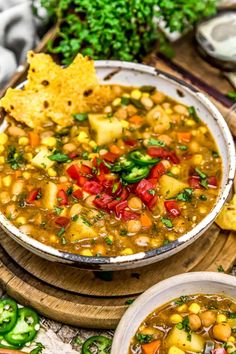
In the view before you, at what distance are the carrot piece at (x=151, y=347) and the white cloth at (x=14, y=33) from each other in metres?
2.72

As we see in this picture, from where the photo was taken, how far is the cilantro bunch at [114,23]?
6.07 meters

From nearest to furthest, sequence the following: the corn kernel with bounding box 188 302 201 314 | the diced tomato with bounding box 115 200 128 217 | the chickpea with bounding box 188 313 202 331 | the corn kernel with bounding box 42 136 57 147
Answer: the chickpea with bounding box 188 313 202 331, the corn kernel with bounding box 188 302 201 314, the diced tomato with bounding box 115 200 128 217, the corn kernel with bounding box 42 136 57 147

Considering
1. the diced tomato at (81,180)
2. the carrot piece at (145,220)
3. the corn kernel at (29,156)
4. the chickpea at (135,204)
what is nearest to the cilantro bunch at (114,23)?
the corn kernel at (29,156)

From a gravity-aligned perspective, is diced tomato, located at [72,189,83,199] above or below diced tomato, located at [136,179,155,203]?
above

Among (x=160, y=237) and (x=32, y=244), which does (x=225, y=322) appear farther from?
(x=32, y=244)

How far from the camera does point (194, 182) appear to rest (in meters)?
5.32

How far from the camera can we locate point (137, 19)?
245 inches

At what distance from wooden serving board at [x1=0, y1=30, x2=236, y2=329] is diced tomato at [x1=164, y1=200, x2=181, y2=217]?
1.33 ft

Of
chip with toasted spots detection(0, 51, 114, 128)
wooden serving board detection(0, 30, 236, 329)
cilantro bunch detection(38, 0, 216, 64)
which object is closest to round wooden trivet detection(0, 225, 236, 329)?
wooden serving board detection(0, 30, 236, 329)

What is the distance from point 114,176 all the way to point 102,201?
28cm

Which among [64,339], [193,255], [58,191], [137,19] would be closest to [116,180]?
[58,191]

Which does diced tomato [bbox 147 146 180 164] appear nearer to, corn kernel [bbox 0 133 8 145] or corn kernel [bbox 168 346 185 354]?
corn kernel [bbox 0 133 8 145]

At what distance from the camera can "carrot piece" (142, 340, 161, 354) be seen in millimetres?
4652

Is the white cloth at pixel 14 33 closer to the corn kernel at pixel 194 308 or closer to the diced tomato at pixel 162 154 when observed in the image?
the diced tomato at pixel 162 154
